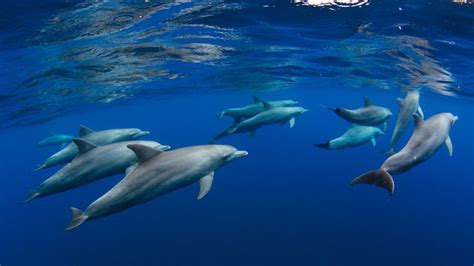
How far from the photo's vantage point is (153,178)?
4.82m

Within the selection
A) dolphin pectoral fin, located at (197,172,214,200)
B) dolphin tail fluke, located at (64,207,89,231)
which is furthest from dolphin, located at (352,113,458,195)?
dolphin tail fluke, located at (64,207,89,231)

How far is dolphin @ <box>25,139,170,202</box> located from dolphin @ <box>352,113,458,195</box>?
11.1ft

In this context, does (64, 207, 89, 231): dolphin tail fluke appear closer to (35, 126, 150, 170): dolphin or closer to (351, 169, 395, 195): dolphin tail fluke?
(35, 126, 150, 170): dolphin

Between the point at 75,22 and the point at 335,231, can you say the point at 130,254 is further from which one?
the point at 75,22

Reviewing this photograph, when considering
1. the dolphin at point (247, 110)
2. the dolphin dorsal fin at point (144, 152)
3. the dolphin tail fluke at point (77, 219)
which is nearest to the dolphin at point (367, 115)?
the dolphin at point (247, 110)

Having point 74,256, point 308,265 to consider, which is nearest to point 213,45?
point 308,265

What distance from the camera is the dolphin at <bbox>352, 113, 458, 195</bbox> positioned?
16.0ft

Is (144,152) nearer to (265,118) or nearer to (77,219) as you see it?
(77,219)

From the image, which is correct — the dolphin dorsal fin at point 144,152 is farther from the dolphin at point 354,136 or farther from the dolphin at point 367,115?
the dolphin at point 354,136

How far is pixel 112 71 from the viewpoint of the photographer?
70.2 ft

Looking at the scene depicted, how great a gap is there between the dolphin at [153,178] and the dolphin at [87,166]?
0.82 meters

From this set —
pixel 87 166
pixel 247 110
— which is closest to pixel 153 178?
pixel 87 166

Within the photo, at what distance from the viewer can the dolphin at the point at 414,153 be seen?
4863 millimetres

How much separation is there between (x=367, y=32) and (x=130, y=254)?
56.6 ft
